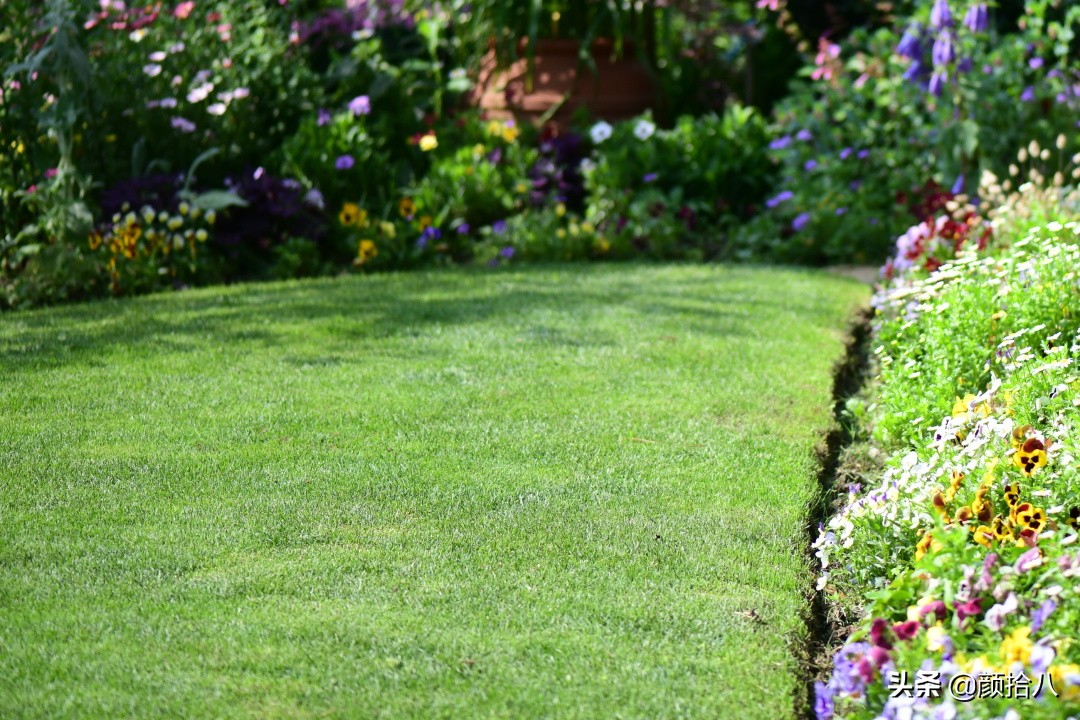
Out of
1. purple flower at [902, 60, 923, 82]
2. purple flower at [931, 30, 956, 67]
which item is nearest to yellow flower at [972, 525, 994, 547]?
purple flower at [931, 30, 956, 67]

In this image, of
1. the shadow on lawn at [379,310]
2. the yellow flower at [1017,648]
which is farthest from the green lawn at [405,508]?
the yellow flower at [1017,648]

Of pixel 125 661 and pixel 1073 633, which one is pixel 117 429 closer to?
pixel 125 661

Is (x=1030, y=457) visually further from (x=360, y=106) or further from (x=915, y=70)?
(x=360, y=106)

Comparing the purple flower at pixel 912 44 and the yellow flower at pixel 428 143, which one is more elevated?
the purple flower at pixel 912 44

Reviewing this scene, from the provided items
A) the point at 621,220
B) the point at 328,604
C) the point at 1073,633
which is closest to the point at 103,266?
the point at 621,220

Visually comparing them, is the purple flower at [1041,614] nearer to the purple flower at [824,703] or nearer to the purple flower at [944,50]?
the purple flower at [824,703]

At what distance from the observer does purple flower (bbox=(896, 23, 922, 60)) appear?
6211 mm

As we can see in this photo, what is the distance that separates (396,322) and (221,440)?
139 cm

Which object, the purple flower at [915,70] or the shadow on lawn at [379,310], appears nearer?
the shadow on lawn at [379,310]

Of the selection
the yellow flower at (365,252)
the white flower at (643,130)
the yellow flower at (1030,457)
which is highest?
the white flower at (643,130)

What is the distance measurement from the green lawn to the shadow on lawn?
0.02 meters

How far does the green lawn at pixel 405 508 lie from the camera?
2236 mm

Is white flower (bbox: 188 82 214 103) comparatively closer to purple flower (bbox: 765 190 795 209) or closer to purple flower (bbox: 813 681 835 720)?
purple flower (bbox: 765 190 795 209)

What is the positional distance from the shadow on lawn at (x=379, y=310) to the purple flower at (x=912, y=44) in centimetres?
144
